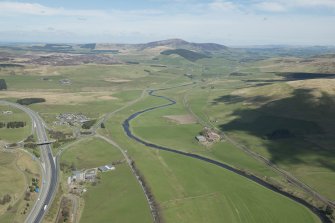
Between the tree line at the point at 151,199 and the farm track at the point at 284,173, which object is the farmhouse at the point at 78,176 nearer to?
the tree line at the point at 151,199

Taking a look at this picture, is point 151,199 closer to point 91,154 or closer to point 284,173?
point 91,154

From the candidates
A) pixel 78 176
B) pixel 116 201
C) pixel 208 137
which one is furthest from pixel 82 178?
pixel 208 137

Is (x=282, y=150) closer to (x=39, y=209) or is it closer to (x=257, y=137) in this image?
(x=257, y=137)

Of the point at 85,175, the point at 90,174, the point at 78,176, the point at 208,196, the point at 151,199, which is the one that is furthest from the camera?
the point at 90,174

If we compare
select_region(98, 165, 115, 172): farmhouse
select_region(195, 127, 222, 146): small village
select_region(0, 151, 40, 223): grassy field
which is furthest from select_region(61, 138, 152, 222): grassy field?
select_region(195, 127, 222, 146): small village

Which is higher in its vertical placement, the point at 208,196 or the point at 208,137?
the point at 208,137

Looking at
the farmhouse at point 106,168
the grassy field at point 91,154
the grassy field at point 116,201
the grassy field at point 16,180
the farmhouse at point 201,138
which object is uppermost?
the grassy field at point 16,180

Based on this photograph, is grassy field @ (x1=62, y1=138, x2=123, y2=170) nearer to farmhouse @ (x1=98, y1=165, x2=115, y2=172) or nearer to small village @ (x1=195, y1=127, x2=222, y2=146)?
farmhouse @ (x1=98, y1=165, x2=115, y2=172)

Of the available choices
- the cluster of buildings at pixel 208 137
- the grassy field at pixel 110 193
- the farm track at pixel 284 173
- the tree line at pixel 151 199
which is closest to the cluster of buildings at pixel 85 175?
the grassy field at pixel 110 193

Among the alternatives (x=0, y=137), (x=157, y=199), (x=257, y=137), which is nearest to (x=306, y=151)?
(x=257, y=137)
